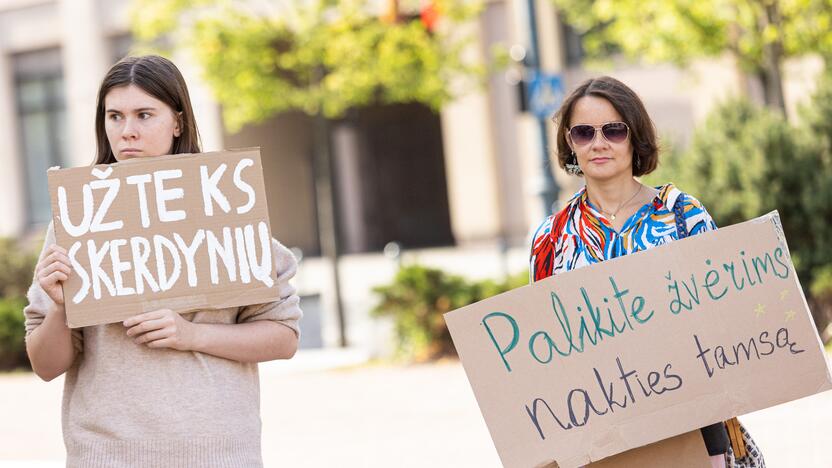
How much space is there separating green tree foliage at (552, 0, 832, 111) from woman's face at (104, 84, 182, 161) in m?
9.73

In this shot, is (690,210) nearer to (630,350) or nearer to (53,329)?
(630,350)

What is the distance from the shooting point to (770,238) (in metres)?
3.31

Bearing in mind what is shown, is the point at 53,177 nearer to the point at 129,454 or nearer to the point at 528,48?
the point at 129,454

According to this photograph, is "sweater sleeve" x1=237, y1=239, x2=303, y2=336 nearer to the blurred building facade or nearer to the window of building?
the blurred building facade

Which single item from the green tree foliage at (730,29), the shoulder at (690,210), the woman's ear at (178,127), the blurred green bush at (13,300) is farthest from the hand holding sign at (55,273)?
the blurred green bush at (13,300)

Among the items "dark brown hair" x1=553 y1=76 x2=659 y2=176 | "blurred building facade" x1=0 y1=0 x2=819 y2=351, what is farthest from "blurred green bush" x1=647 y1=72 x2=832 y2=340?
"blurred building facade" x1=0 y1=0 x2=819 y2=351

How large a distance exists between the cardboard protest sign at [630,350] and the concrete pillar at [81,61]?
2543 centimetres

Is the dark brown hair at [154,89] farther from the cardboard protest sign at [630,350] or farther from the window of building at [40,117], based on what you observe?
the window of building at [40,117]

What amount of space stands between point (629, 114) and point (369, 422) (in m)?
5.87

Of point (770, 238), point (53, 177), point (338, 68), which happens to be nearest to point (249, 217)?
point (53, 177)

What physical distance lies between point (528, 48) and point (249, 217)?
9164 millimetres

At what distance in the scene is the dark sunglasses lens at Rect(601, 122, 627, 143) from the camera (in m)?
3.39

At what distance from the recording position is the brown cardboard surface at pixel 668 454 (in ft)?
10.6

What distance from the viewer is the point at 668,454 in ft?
10.6
